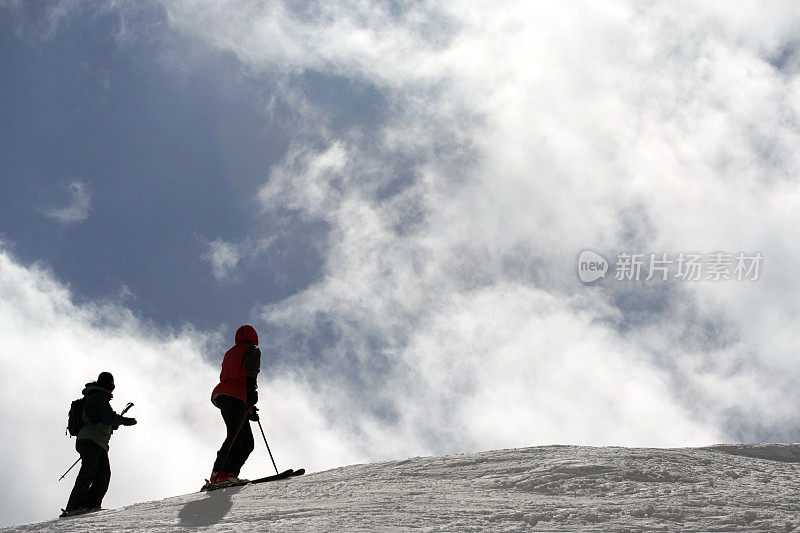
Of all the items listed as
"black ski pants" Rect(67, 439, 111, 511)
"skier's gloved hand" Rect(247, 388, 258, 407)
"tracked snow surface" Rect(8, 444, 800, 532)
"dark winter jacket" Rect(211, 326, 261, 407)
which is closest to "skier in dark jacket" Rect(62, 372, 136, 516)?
"black ski pants" Rect(67, 439, 111, 511)

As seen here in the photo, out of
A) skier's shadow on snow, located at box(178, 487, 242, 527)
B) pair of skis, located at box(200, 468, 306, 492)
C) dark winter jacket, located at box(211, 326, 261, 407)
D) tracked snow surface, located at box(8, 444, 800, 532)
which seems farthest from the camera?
dark winter jacket, located at box(211, 326, 261, 407)

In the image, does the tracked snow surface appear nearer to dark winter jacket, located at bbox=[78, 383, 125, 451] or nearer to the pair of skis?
the pair of skis

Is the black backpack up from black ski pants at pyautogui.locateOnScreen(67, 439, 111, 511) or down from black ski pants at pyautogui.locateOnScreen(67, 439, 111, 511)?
up

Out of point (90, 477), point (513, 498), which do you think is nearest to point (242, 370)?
point (90, 477)

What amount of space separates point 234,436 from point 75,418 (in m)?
2.34

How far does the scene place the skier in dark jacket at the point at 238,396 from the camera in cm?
779

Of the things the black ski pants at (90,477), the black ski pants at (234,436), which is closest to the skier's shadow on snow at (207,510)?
the black ski pants at (234,436)

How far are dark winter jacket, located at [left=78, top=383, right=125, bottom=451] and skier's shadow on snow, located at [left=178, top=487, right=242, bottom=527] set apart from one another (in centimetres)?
265

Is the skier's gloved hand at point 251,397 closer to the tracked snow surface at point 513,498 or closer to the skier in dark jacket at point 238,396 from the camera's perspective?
the skier in dark jacket at point 238,396

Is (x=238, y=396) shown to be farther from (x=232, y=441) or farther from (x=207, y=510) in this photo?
(x=207, y=510)

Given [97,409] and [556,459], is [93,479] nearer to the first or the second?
[97,409]

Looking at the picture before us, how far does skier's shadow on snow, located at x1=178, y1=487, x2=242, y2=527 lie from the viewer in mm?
4750

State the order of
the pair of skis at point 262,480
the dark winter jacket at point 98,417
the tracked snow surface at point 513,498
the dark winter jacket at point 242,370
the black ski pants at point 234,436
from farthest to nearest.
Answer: the dark winter jacket at point 98,417 → the dark winter jacket at point 242,370 → the black ski pants at point 234,436 → the pair of skis at point 262,480 → the tracked snow surface at point 513,498

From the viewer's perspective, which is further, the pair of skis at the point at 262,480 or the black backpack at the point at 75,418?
the black backpack at the point at 75,418
